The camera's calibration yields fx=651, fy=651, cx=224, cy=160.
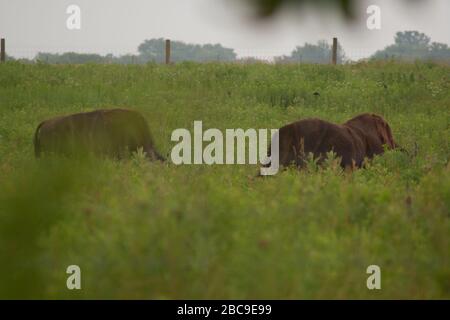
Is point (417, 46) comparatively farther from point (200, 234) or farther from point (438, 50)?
point (200, 234)

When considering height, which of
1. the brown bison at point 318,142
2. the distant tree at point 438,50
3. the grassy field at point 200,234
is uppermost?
the distant tree at point 438,50

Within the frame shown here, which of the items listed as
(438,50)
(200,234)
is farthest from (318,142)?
(438,50)

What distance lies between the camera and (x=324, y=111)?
1841 cm

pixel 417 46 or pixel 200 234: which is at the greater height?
pixel 417 46

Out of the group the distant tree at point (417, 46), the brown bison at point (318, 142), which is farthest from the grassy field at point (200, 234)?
the brown bison at point (318, 142)

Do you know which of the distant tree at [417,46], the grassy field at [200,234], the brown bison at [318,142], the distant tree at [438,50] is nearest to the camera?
the distant tree at [417,46]

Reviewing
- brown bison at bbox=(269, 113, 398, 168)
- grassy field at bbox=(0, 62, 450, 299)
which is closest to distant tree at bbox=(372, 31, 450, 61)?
grassy field at bbox=(0, 62, 450, 299)

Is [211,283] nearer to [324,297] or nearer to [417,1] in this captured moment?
[324,297]

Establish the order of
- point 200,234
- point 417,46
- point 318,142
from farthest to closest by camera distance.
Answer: point 318,142 < point 200,234 < point 417,46

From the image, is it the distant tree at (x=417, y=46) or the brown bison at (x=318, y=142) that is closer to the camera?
the distant tree at (x=417, y=46)

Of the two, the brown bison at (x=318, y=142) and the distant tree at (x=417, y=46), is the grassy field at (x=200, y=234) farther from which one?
the brown bison at (x=318, y=142)

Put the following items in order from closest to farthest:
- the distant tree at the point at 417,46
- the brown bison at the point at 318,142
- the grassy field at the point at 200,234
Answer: the distant tree at the point at 417,46 < the grassy field at the point at 200,234 < the brown bison at the point at 318,142

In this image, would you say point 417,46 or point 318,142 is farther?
point 318,142
